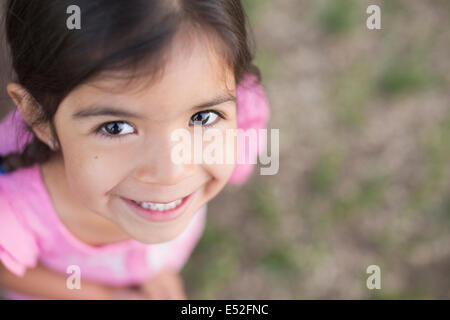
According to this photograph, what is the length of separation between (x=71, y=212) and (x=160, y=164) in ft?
1.42

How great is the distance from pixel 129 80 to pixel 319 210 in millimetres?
1303

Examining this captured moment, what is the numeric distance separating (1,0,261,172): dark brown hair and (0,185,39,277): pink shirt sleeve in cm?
32

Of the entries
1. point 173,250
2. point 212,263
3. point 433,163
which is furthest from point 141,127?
point 433,163

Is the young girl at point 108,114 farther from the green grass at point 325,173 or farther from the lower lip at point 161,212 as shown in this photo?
the green grass at point 325,173

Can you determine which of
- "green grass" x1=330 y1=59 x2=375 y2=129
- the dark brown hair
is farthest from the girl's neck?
"green grass" x1=330 y1=59 x2=375 y2=129

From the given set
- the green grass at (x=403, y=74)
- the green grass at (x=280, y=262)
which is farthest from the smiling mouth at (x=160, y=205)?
the green grass at (x=403, y=74)

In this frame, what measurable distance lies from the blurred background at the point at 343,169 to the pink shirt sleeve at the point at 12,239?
0.75 m

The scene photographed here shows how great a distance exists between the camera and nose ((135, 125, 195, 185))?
2.91 ft

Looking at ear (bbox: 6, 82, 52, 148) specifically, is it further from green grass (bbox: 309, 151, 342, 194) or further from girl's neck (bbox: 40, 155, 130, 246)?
green grass (bbox: 309, 151, 342, 194)

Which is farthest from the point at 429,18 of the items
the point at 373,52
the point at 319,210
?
the point at 319,210

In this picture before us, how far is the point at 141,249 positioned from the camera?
1.41m

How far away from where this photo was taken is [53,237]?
1.25 meters

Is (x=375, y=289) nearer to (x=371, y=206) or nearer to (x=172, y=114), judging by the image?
(x=371, y=206)
